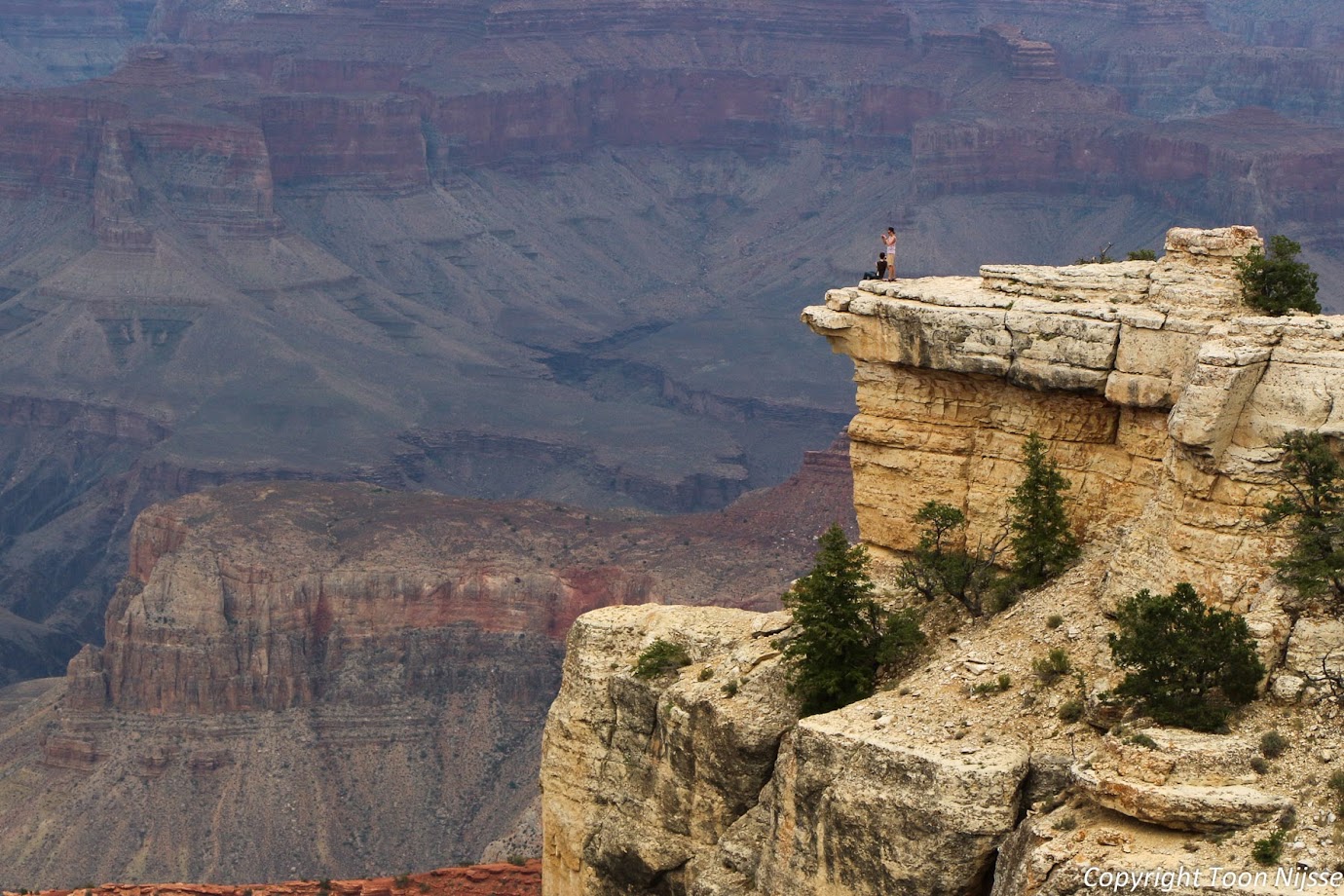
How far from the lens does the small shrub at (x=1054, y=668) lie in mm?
31344

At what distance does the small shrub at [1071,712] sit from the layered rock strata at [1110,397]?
6.58 feet

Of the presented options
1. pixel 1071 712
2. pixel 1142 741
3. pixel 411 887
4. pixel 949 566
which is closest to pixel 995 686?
pixel 1071 712

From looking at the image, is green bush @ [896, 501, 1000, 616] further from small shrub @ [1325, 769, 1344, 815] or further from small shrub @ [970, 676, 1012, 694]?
small shrub @ [1325, 769, 1344, 815]

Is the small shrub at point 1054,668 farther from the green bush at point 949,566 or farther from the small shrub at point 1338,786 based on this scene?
the small shrub at point 1338,786

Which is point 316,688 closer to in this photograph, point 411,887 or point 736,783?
point 411,887

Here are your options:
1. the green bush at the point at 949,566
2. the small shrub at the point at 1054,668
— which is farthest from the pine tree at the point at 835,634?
the small shrub at the point at 1054,668

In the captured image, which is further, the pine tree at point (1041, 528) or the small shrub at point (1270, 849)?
the pine tree at point (1041, 528)

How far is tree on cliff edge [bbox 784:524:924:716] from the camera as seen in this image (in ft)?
112

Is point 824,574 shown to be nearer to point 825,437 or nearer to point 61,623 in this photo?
point 61,623

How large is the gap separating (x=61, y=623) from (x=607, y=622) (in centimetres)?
9923

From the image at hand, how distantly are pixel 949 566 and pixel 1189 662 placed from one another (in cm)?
702

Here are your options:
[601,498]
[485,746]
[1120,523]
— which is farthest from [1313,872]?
[601,498]

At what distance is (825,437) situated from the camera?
171250 mm

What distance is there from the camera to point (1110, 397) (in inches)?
1313
